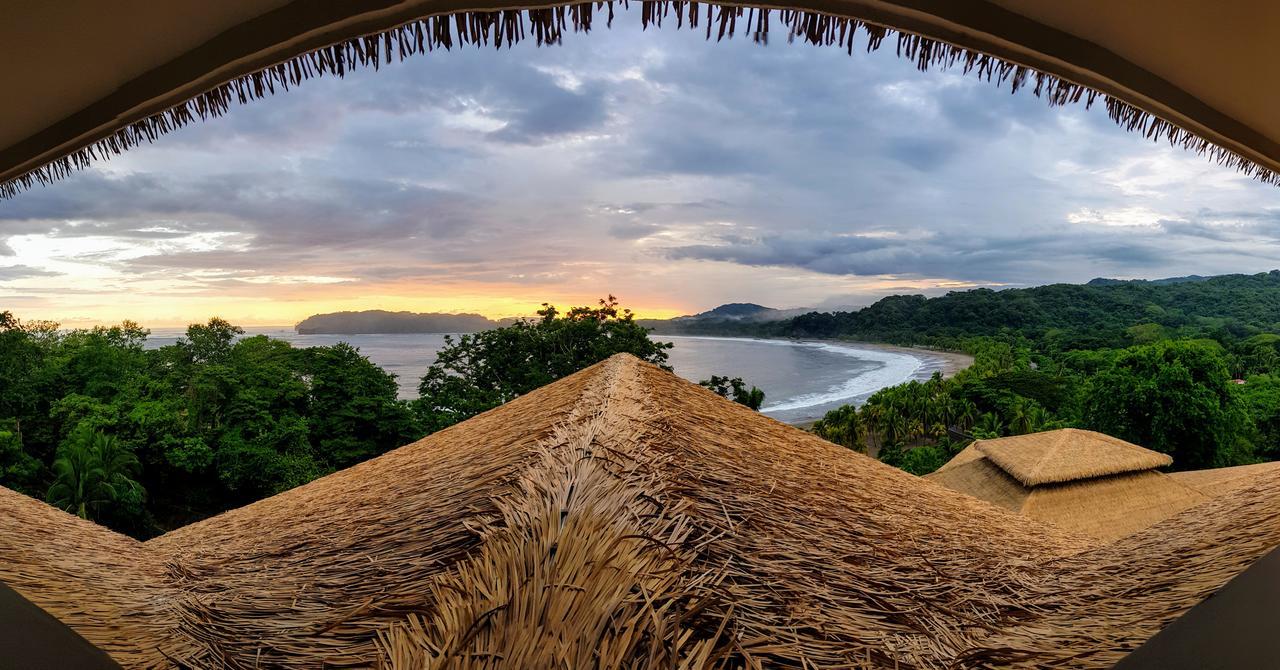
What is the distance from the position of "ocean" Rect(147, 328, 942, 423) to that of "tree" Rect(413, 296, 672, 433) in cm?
848

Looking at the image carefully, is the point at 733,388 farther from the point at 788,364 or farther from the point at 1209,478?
the point at 788,364

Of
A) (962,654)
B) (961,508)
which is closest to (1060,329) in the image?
(961,508)

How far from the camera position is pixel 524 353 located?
16.8 m

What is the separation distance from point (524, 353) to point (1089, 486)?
1296 centimetres

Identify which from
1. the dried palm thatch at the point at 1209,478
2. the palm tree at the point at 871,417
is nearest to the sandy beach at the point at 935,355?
the palm tree at the point at 871,417

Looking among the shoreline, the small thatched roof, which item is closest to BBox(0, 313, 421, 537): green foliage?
the small thatched roof

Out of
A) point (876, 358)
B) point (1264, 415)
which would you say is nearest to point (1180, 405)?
point (1264, 415)

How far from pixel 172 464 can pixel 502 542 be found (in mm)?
19244

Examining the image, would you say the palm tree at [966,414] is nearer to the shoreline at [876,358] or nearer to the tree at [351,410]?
the shoreline at [876,358]

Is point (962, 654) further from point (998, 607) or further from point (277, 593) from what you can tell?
point (277, 593)

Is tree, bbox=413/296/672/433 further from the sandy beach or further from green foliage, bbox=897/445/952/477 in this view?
the sandy beach

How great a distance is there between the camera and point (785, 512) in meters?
2.02

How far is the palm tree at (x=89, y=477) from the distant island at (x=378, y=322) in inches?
758

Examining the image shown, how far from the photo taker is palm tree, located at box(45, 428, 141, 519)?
1262cm
